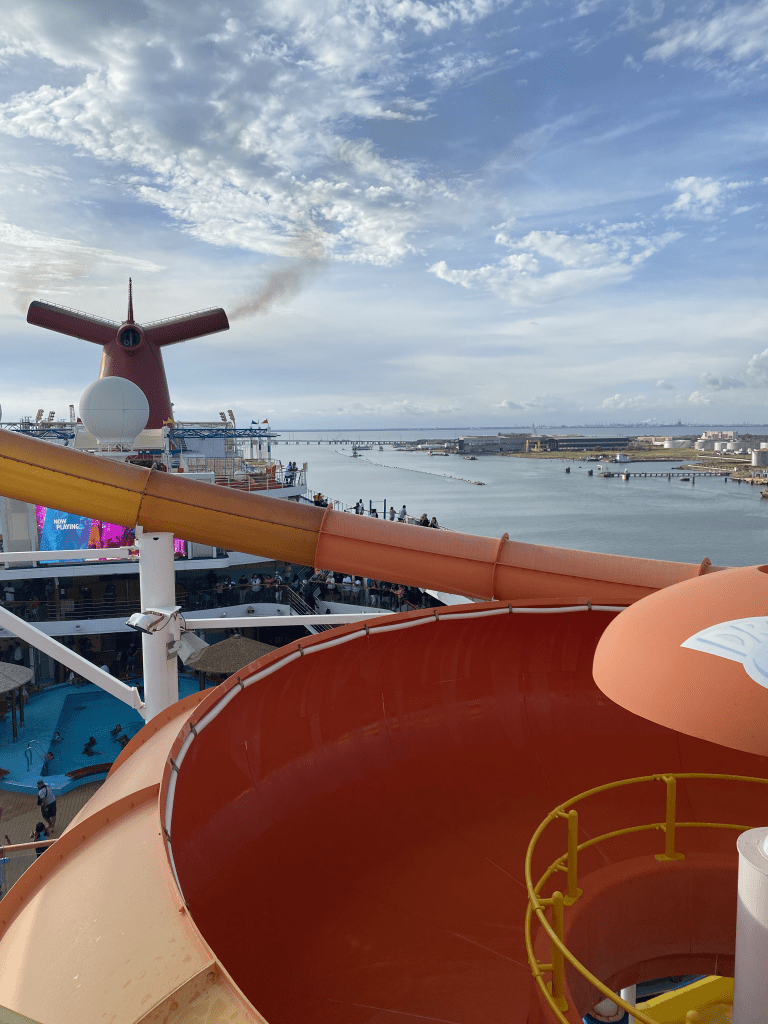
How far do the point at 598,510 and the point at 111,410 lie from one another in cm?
7452

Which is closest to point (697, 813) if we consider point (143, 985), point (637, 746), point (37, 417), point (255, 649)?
point (637, 746)

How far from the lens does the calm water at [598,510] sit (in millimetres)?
62294

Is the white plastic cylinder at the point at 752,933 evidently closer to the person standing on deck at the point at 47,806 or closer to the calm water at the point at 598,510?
the person standing on deck at the point at 47,806

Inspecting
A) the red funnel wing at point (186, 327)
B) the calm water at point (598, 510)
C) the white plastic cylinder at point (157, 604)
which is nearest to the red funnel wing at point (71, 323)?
the red funnel wing at point (186, 327)

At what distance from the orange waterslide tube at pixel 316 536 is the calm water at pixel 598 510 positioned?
4957 cm

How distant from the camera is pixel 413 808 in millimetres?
6602

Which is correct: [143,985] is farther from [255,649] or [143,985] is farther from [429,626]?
[255,649]

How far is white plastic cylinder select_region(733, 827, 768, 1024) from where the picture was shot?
152 inches

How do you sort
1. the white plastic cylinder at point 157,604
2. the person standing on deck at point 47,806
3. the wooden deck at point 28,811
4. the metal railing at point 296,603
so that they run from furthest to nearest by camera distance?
the metal railing at point 296,603, the wooden deck at point 28,811, the person standing on deck at point 47,806, the white plastic cylinder at point 157,604

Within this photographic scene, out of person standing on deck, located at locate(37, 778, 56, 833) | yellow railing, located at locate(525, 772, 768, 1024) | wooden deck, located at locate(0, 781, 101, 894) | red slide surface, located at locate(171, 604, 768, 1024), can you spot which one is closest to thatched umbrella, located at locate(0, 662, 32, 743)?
wooden deck, located at locate(0, 781, 101, 894)

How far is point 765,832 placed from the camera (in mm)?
4207

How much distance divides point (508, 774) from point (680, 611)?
11.7 ft

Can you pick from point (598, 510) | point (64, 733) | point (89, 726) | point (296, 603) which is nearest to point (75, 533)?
point (89, 726)

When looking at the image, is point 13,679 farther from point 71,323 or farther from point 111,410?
point 71,323
